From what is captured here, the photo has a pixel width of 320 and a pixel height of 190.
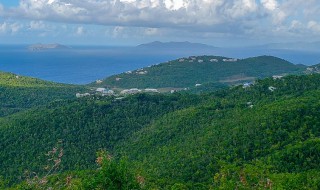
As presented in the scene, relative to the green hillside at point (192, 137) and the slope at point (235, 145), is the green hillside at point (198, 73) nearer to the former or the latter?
the green hillside at point (192, 137)

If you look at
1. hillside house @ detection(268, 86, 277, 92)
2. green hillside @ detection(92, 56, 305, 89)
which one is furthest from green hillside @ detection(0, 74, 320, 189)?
green hillside @ detection(92, 56, 305, 89)

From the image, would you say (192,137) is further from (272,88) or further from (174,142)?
(272,88)

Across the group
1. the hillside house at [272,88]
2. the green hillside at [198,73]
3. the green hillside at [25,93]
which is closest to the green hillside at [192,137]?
the hillside house at [272,88]

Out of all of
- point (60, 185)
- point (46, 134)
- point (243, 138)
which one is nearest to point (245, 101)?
point (243, 138)

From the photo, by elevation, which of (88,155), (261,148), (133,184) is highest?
(133,184)

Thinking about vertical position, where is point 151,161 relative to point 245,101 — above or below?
below

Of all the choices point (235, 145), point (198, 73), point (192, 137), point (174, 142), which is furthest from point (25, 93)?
point (198, 73)

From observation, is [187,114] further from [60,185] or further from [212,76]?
[212,76]
